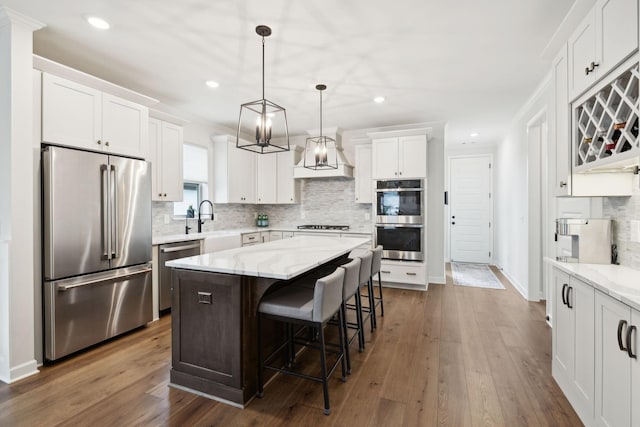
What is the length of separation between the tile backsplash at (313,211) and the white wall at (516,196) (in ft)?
7.54

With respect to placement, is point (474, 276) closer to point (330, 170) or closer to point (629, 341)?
point (330, 170)

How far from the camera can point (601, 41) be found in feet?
5.88

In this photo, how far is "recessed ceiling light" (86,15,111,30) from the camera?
2.36 metres

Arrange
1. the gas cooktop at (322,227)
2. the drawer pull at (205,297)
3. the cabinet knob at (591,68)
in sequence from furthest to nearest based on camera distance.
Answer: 1. the gas cooktop at (322,227)
2. the drawer pull at (205,297)
3. the cabinet knob at (591,68)

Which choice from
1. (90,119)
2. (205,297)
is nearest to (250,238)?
(90,119)

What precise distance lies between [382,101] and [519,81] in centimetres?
155

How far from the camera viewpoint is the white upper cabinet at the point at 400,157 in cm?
474

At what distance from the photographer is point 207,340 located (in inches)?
84.3

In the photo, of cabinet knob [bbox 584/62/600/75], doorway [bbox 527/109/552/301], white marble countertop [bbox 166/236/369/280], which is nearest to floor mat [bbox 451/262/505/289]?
doorway [bbox 527/109/552/301]

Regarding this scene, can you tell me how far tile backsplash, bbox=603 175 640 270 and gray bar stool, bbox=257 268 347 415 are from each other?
183 cm

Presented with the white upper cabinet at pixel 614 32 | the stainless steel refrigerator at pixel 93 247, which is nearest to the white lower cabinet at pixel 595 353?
the white upper cabinet at pixel 614 32

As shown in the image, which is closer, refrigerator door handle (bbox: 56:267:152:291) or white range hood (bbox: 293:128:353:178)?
refrigerator door handle (bbox: 56:267:152:291)

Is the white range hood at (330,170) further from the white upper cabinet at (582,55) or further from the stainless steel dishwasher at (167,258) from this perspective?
the white upper cabinet at (582,55)

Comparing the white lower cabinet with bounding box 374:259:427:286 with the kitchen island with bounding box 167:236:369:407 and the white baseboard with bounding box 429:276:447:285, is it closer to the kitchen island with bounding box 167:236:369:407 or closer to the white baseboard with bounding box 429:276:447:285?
the white baseboard with bounding box 429:276:447:285
